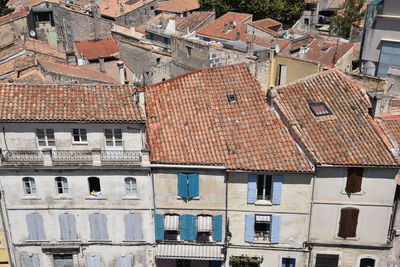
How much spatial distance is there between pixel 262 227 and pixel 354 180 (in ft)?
23.8

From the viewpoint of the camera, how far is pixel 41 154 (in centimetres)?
3045

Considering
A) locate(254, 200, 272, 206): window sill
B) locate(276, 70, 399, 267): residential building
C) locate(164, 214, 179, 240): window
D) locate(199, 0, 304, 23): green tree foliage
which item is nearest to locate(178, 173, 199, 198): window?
locate(164, 214, 179, 240): window

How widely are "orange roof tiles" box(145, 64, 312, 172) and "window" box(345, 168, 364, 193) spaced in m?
2.85

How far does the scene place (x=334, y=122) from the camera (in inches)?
1261

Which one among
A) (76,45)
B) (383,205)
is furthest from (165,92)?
(76,45)

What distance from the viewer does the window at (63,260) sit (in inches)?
1342

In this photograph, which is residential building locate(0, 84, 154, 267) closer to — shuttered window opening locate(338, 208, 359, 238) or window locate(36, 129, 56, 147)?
window locate(36, 129, 56, 147)

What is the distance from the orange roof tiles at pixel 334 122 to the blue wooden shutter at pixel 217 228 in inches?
309

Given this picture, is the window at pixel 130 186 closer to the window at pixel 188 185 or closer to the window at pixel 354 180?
the window at pixel 188 185

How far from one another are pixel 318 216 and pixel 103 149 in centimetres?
1537

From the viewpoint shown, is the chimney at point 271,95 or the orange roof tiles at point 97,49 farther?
the orange roof tiles at point 97,49

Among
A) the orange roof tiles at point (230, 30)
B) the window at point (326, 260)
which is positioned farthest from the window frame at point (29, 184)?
the orange roof tiles at point (230, 30)

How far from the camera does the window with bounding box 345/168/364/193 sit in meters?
30.3

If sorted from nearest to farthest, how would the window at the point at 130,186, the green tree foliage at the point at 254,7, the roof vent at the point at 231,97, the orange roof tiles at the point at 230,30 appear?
the window at the point at 130,186
the roof vent at the point at 231,97
the orange roof tiles at the point at 230,30
the green tree foliage at the point at 254,7
